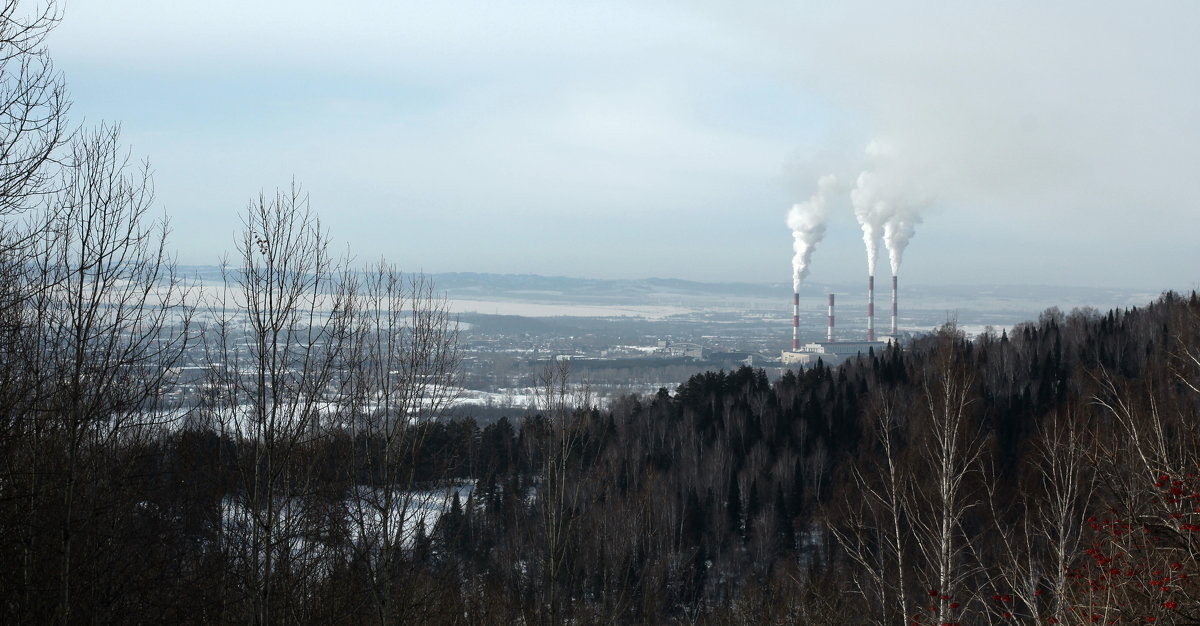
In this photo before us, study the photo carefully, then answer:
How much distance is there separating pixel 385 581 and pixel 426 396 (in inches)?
107

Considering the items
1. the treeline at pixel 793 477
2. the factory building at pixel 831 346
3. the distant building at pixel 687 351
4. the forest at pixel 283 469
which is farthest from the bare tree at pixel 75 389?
the distant building at pixel 687 351

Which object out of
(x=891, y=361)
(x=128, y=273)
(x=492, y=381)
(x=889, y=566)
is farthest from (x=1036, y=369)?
(x=128, y=273)

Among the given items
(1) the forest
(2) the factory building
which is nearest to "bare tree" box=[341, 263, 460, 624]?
(1) the forest

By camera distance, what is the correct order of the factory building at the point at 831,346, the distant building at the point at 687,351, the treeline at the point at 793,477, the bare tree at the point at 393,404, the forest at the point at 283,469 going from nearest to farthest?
the forest at the point at 283,469
the bare tree at the point at 393,404
the treeline at the point at 793,477
the factory building at the point at 831,346
the distant building at the point at 687,351

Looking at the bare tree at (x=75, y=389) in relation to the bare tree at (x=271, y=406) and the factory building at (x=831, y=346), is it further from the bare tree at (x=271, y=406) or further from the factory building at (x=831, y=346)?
the factory building at (x=831, y=346)

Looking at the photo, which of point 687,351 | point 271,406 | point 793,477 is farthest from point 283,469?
point 687,351

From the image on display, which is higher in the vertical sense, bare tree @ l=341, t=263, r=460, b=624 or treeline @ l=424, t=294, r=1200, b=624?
bare tree @ l=341, t=263, r=460, b=624

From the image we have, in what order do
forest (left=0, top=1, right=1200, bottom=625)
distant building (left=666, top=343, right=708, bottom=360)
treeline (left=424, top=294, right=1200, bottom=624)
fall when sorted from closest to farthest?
forest (left=0, top=1, right=1200, bottom=625) → treeline (left=424, top=294, right=1200, bottom=624) → distant building (left=666, top=343, right=708, bottom=360)

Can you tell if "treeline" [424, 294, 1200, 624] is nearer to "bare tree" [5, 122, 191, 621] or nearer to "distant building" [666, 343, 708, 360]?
"bare tree" [5, 122, 191, 621]

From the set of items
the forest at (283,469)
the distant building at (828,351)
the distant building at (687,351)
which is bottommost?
the distant building at (687,351)

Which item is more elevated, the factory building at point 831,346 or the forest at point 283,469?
the forest at point 283,469

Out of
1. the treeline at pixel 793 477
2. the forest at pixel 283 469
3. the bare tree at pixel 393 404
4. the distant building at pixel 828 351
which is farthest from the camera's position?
the distant building at pixel 828 351

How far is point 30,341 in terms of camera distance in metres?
7.95

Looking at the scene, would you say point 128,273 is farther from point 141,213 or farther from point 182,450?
point 182,450
